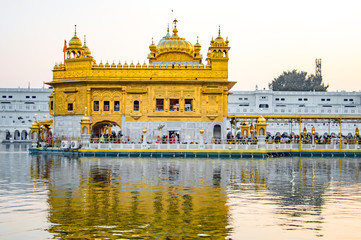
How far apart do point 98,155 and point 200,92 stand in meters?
11.7

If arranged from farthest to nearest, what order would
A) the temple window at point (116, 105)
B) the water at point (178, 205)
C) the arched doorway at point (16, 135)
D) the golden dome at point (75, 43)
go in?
the arched doorway at point (16, 135) < the golden dome at point (75, 43) < the temple window at point (116, 105) < the water at point (178, 205)

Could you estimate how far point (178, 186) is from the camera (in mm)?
21891

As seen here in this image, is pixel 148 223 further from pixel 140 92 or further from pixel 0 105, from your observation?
pixel 0 105

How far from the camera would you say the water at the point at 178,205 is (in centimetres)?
1297

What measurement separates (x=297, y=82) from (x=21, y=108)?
55128mm

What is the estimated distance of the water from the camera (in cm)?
1297

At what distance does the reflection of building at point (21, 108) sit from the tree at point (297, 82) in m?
46.8

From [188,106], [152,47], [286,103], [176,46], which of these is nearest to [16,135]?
[286,103]

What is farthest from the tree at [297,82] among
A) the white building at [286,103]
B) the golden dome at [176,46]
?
the golden dome at [176,46]

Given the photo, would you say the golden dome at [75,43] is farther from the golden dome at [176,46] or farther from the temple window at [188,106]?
the temple window at [188,106]

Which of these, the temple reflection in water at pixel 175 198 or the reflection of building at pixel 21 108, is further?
the reflection of building at pixel 21 108

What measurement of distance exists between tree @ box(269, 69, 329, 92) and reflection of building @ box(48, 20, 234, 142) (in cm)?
6349

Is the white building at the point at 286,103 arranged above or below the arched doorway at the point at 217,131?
above

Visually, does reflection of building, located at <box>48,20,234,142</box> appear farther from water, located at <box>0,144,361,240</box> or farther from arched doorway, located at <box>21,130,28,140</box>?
arched doorway, located at <box>21,130,28,140</box>
